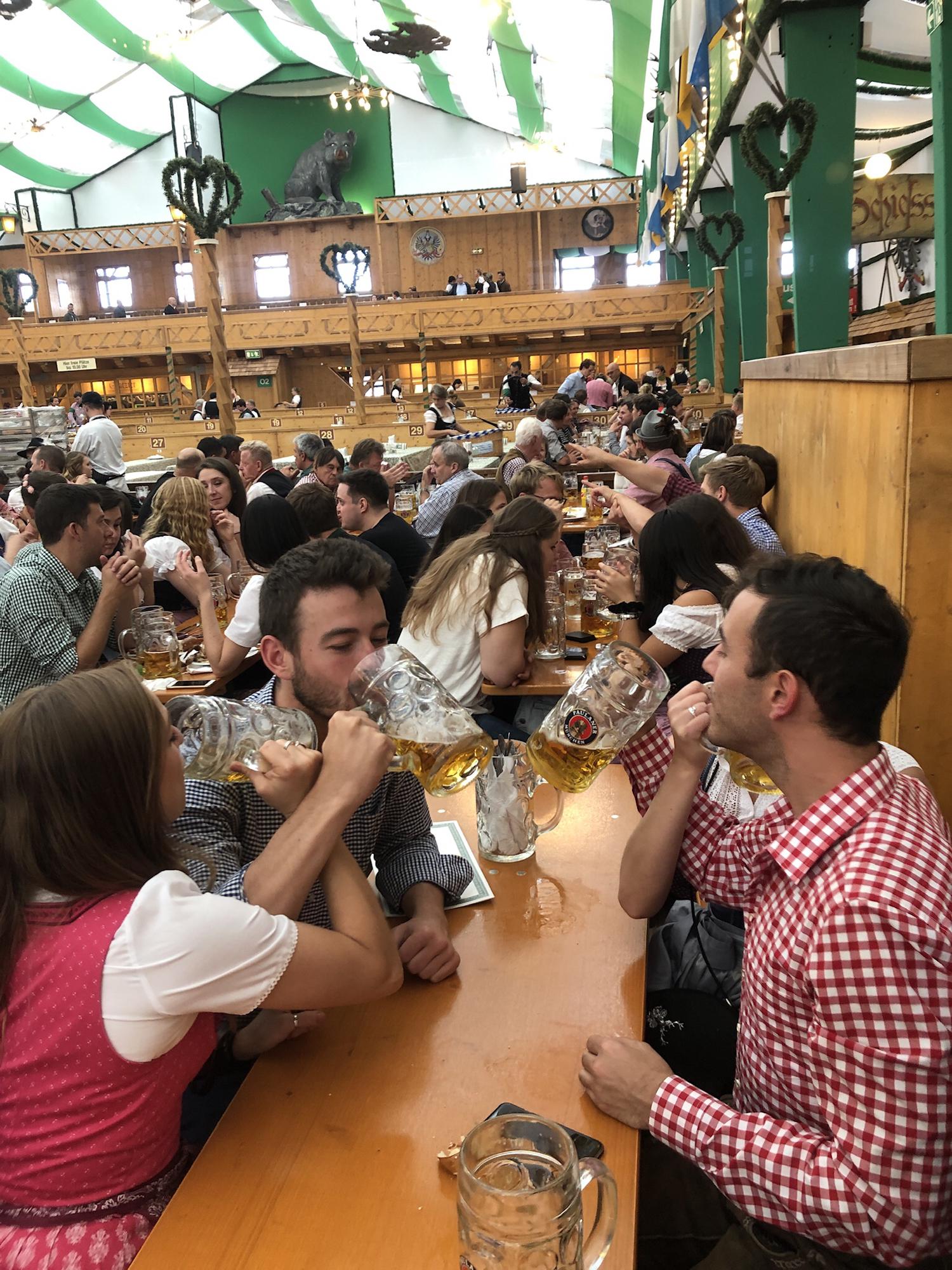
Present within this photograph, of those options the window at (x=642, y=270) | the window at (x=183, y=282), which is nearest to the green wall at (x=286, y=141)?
the window at (x=183, y=282)

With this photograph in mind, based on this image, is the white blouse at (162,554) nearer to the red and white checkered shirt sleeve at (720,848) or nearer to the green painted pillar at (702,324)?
the red and white checkered shirt sleeve at (720,848)

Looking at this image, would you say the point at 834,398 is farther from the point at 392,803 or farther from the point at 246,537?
the point at 246,537

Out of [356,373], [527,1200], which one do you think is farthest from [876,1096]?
[356,373]

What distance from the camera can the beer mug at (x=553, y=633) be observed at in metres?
2.96

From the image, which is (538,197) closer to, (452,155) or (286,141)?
(452,155)

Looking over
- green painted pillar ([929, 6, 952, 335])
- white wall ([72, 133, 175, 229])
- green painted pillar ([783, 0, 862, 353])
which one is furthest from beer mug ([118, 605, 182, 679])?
white wall ([72, 133, 175, 229])

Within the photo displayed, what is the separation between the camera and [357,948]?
1.10m

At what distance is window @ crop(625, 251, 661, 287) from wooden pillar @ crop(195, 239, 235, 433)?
16.4 metres

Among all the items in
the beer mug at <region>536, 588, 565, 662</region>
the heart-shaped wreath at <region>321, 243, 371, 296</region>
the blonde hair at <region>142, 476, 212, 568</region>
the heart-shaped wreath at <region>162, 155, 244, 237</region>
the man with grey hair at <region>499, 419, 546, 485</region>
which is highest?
the heart-shaped wreath at <region>321, 243, 371, 296</region>

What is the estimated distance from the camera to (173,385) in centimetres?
1620

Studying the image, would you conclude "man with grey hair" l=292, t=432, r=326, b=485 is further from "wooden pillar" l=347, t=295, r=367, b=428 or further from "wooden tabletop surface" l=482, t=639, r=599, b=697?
"wooden pillar" l=347, t=295, r=367, b=428

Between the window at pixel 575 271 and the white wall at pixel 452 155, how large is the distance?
9.19ft

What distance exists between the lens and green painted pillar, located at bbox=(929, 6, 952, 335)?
3.24m

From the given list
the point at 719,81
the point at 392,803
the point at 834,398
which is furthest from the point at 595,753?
the point at 719,81
